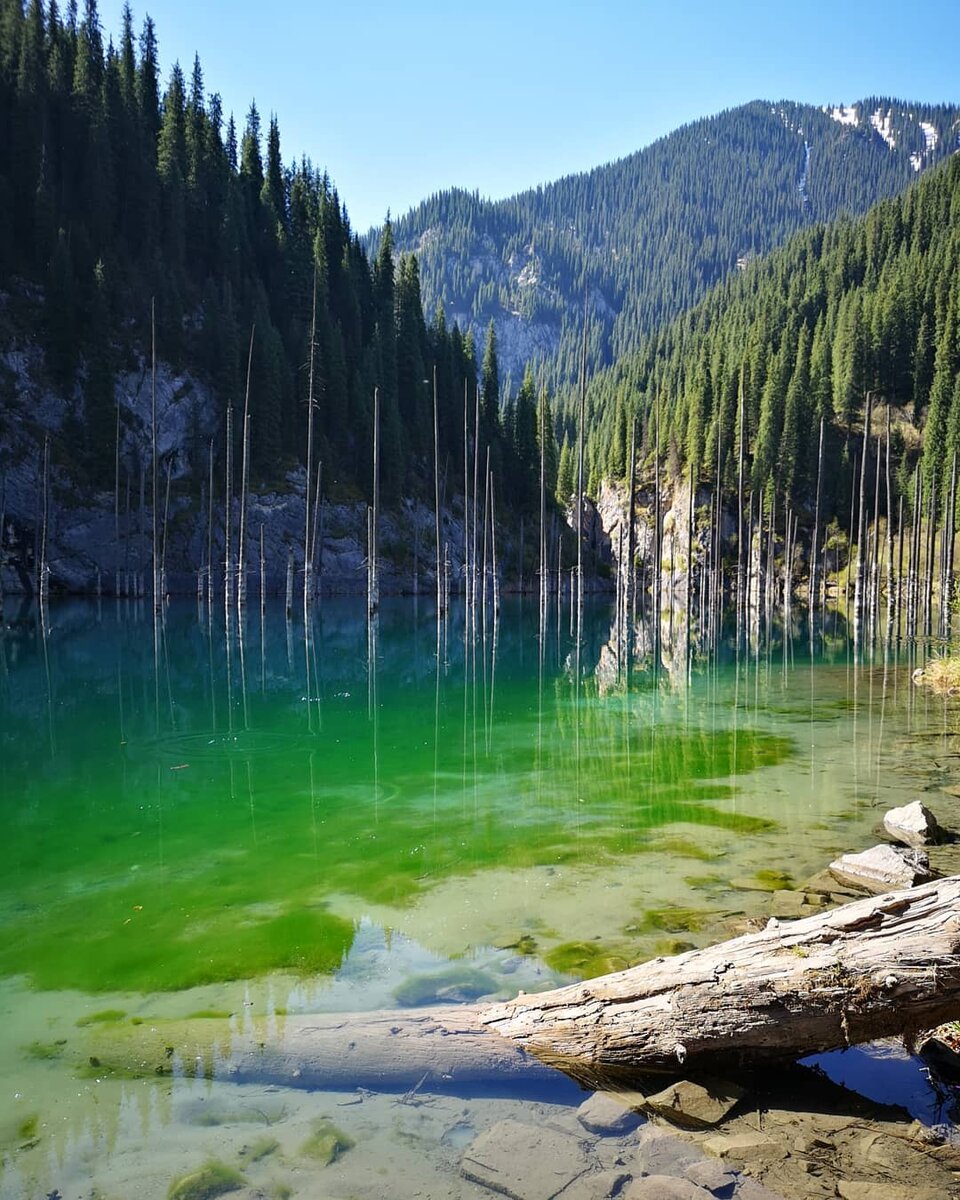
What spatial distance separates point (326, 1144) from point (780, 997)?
9.21ft

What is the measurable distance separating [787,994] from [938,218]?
163 m

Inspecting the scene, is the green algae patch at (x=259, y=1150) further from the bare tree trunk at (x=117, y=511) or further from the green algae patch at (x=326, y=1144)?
the bare tree trunk at (x=117, y=511)

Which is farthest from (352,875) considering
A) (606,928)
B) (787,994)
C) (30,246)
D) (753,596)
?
(753,596)

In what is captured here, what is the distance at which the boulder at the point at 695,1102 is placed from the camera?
4.67 m

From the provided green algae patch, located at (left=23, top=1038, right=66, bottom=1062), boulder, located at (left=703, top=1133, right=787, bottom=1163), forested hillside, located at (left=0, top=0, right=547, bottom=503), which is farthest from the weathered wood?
forested hillside, located at (left=0, top=0, right=547, bottom=503)

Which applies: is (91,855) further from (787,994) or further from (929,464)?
(929,464)

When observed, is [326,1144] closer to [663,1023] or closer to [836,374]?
[663,1023]

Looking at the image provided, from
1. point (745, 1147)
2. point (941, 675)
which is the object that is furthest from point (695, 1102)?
point (941, 675)

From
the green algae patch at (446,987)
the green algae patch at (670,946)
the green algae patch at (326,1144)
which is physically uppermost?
the green algae patch at (670,946)

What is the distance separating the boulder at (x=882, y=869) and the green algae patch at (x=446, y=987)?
4.22 metres

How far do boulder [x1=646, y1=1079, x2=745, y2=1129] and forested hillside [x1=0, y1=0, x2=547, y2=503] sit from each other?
64363 millimetres

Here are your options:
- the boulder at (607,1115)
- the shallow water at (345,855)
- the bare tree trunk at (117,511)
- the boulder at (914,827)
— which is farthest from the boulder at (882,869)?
the bare tree trunk at (117,511)

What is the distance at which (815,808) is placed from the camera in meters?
11.8

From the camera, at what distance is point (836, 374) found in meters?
110
